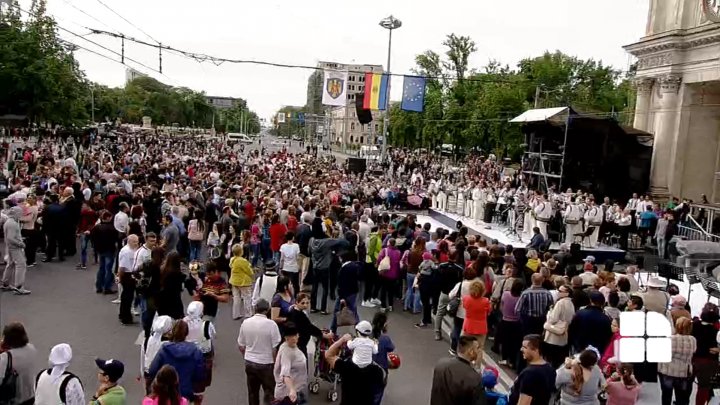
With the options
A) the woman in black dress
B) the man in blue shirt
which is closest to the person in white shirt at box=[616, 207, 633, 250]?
the man in blue shirt

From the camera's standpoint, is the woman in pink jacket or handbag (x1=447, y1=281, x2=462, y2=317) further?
the woman in pink jacket

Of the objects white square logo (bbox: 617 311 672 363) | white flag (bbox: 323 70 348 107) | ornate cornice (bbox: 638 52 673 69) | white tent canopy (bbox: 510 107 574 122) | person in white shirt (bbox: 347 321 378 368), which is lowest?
person in white shirt (bbox: 347 321 378 368)

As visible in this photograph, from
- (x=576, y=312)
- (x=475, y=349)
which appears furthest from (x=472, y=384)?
(x=576, y=312)

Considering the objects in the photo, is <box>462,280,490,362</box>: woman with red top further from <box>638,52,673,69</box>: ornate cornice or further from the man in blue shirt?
<box>638,52,673,69</box>: ornate cornice

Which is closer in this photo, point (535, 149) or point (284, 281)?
point (284, 281)

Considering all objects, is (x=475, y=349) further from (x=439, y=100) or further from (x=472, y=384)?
(x=439, y=100)

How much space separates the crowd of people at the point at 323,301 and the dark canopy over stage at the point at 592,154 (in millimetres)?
12817

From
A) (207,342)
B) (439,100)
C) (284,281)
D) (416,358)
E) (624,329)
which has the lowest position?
(416,358)

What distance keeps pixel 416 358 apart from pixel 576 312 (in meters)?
2.64

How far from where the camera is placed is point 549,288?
8.87 metres

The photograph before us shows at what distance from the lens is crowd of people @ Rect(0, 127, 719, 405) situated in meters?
5.38

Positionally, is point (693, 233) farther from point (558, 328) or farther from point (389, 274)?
point (558, 328)

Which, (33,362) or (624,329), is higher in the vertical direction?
(624,329)

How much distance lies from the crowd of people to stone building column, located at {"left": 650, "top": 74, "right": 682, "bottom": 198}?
1693 centimetres
